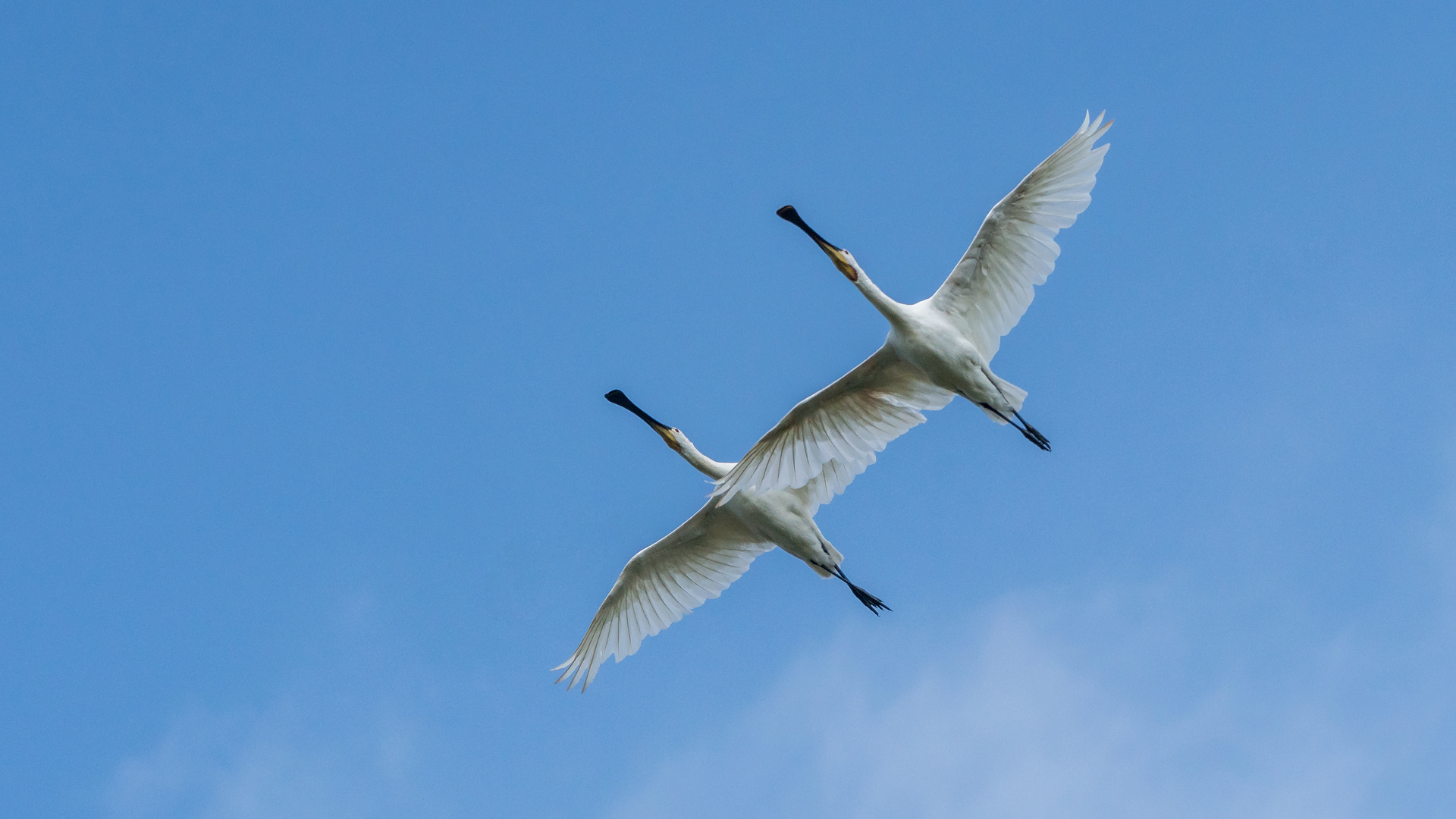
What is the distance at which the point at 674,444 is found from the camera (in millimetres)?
26125

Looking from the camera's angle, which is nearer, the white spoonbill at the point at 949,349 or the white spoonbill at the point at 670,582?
the white spoonbill at the point at 949,349

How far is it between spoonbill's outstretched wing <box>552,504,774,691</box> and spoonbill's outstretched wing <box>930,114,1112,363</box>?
4379mm

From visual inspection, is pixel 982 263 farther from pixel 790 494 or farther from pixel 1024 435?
pixel 790 494

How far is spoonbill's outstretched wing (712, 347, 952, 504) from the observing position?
21.8 m

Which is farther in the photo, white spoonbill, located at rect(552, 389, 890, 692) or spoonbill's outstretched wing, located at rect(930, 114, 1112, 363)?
white spoonbill, located at rect(552, 389, 890, 692)

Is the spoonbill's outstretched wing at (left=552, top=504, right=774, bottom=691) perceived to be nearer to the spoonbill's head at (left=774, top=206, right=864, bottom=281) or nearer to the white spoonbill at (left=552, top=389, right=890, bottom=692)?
the white spoonbill at (left=552, top=389, right=890, bottom=692)

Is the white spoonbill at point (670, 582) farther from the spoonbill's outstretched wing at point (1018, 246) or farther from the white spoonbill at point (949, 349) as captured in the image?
the spoonbill's outstretched wing at point (1018, 246)

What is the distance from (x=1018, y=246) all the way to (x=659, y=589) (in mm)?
6728

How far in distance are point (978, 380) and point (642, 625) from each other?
19.4ft

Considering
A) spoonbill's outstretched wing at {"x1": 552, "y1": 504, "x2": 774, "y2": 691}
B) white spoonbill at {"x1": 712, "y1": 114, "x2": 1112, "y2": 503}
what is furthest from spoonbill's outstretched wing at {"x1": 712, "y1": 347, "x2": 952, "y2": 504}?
spoonbill's outstretched wing at {"x1": 552, "y1": 504, "x2": 774, "y2": 691}

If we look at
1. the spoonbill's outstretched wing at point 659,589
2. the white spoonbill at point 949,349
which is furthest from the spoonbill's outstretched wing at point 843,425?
the spoonbill's outstretched wing at point 659,589

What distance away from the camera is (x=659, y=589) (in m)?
24.8

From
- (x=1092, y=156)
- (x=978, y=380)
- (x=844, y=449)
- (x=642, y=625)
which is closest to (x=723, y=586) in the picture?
(x=642, y=625)

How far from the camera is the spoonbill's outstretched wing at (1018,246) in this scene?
21.9 meters
